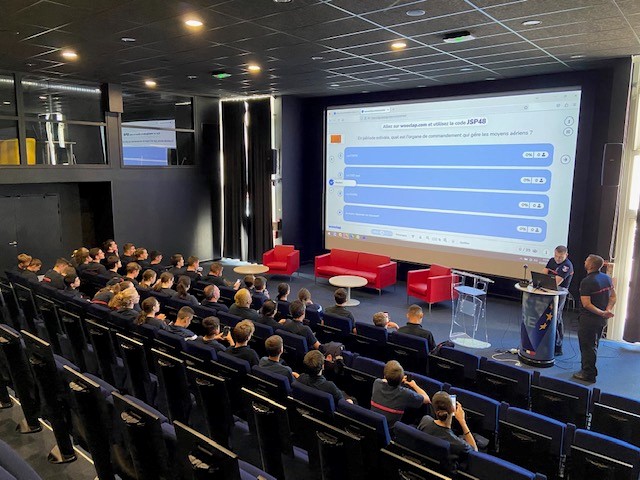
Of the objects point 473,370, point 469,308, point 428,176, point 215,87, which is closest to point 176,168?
point 215,87

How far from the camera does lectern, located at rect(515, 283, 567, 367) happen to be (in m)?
6.08

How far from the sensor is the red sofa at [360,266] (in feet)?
32.1

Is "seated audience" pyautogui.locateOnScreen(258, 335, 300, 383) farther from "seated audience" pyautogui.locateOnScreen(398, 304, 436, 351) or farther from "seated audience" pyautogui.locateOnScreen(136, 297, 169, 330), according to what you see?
"seated audience" pyautogui.locateOnScreen(398, 304, 436, 351)

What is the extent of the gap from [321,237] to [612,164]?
23.0ft

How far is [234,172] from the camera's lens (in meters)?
12.7

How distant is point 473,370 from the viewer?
15.3 ft

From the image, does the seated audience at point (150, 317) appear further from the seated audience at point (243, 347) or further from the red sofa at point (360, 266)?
the red sofa at point (360, 266)

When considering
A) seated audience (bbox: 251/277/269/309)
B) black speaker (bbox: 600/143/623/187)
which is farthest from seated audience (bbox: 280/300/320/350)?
black speaker (bbox: 600/143/623/187)

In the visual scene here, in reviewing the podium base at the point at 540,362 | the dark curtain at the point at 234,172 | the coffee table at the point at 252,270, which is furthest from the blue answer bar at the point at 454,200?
the podium base at the point at 540,362

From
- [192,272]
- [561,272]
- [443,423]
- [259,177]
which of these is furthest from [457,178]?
[443,423]

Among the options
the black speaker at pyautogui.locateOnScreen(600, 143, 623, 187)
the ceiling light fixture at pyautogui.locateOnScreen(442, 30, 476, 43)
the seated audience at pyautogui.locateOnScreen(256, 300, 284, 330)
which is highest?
the ceiling light fixture at pyautogui.locateOnScreen(442, 30, 476, 43)

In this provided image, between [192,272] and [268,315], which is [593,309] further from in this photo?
[192,272]

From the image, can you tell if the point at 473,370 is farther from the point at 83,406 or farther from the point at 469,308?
the point at 83,406

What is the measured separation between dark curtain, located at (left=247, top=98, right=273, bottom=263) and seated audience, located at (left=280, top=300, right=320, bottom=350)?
22.8 feet
